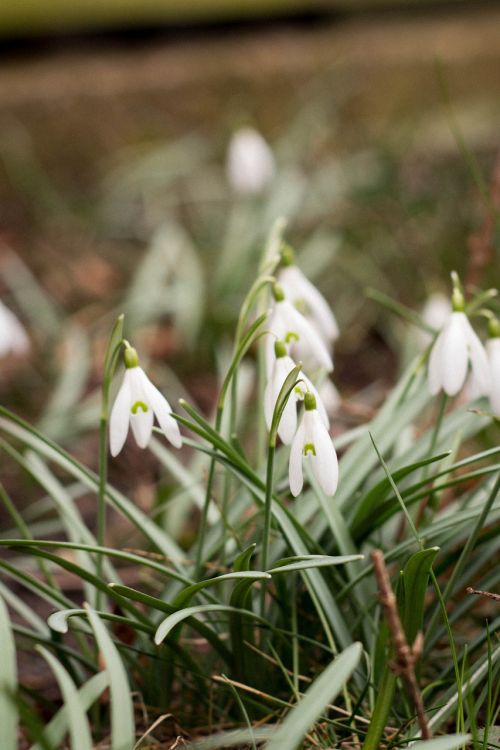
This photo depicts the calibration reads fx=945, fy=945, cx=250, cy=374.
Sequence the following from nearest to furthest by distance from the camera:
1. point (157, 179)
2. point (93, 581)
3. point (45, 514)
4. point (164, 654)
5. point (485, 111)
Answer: point (93, 581), point (164, 654), point (45, 514), point (157, 179), point (485, 111)

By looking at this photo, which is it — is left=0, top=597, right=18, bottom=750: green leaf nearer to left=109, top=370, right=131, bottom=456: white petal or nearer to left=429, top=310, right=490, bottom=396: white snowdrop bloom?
left=109, top=370, right=131, bottom=456: white petal

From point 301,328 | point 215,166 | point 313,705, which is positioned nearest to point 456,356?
point 301,328

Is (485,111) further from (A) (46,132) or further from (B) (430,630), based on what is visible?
(B) (430,630)

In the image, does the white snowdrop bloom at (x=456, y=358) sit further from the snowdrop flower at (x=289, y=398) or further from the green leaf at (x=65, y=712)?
the green leaf at (x=65, y=712)

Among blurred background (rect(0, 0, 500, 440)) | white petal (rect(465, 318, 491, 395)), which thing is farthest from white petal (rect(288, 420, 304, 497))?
blurred background (rect(0, 0, 500, 440))

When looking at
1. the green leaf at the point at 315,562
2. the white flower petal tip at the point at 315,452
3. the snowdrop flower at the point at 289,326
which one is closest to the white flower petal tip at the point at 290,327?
the snowdrop flower at the point at 289,326

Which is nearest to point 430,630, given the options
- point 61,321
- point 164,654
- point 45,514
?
point 164,654
